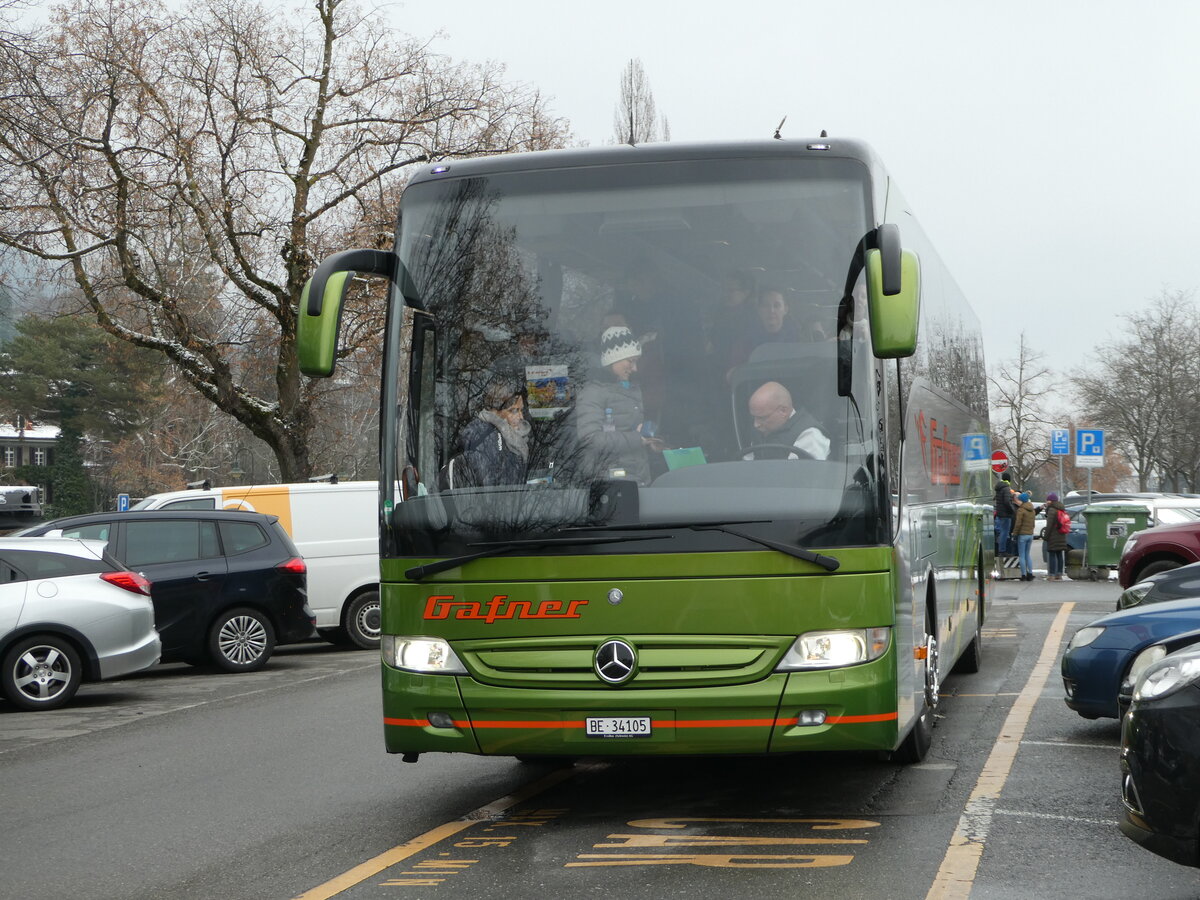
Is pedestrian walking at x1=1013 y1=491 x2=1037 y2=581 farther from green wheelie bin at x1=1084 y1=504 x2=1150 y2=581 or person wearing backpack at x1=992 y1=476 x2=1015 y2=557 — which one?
green wheelie bin at x1=1084 y1=504 x2=1150 y2=581

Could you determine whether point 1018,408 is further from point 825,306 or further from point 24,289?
point 825,306

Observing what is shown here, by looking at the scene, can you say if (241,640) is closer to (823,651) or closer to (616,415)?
(616,415)

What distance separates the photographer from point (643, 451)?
660 cm

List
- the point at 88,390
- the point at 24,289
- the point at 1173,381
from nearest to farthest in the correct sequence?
1. the point at 24,289
2. the point at 1173,381
3. the point at 88,390

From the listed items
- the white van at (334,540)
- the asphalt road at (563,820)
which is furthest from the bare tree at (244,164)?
the asphalt road at (563,820)

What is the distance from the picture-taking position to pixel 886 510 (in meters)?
6.59

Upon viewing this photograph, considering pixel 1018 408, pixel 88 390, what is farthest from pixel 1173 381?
pixel 88 390

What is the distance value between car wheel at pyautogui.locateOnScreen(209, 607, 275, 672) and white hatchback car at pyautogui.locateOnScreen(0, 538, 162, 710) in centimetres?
242

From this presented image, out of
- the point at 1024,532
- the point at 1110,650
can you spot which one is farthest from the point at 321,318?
the point at 1024,532

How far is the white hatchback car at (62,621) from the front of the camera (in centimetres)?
1312

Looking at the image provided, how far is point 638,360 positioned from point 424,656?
1.63m

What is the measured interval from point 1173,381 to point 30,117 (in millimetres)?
61331

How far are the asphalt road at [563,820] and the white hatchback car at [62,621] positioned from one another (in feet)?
5.95

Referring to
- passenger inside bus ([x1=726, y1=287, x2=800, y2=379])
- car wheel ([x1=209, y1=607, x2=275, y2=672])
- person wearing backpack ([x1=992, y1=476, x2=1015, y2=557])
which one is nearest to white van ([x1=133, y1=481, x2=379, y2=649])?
car wheel ([x1=209, y1=607, x2=275, y2=672])
